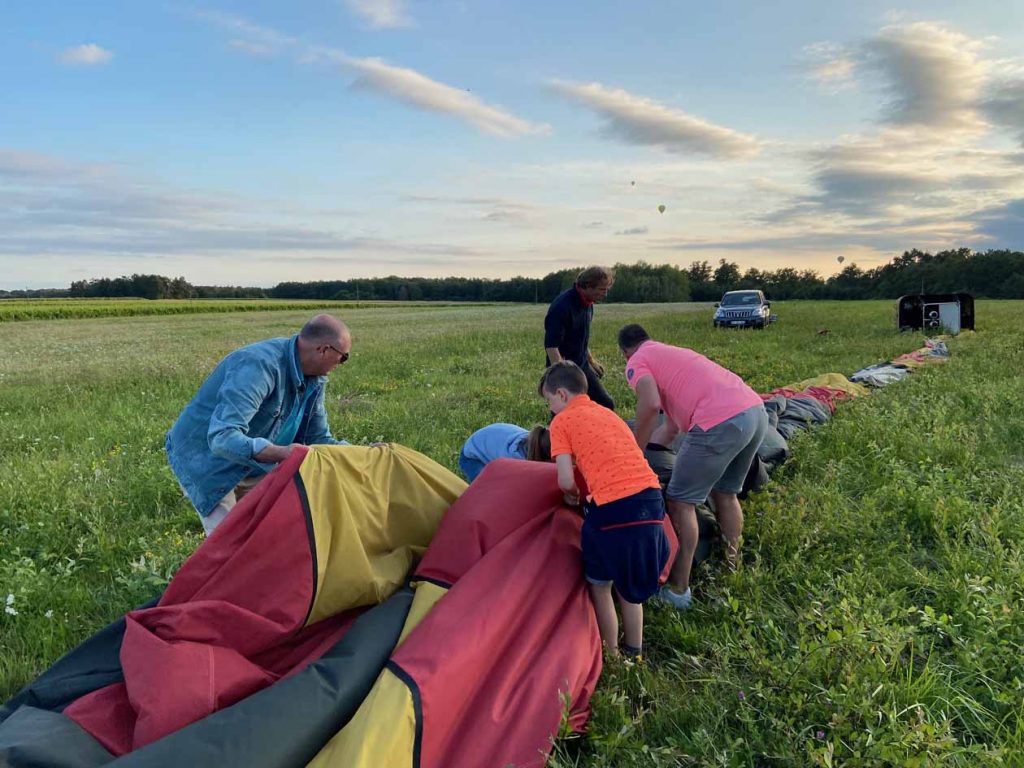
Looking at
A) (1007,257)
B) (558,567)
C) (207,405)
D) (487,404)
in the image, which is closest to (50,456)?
(207,405)

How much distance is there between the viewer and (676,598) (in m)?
3.81

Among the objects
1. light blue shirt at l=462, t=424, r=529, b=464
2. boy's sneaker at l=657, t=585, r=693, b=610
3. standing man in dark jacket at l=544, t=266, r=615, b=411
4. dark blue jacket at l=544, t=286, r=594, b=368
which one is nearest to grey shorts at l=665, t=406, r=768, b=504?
boy's sneaker at l=657, t=585, r=693, b=610

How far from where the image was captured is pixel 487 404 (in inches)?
371

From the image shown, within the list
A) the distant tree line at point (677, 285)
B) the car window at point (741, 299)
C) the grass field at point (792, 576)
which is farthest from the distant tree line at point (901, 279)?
the grass field at point (792, 576)

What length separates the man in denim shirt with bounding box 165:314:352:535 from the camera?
3.78 m

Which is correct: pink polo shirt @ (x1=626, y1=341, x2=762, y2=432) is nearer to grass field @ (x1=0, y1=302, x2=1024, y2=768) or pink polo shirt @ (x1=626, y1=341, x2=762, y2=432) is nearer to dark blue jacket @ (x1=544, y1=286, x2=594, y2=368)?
grass field @ (x1=0, y1=302, x2=1024, y2=768)

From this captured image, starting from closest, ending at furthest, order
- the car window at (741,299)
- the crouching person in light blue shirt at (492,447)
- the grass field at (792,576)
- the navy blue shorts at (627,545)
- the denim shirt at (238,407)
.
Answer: the grass field at (792,576)
the navy blue shorts at (627,545)
the denim shirt at (238,407)
the crouching person in light blue shirt at (492,447)
the car window at (741,299)

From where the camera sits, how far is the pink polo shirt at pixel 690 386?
4.00 meters

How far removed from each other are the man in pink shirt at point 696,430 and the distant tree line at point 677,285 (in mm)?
78089

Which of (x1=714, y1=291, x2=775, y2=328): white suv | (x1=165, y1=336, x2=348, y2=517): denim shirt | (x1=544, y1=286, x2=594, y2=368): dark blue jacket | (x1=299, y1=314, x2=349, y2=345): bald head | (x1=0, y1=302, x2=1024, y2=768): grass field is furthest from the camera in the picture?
(x1=714, y1=291, x2=775, y2=328): white suv

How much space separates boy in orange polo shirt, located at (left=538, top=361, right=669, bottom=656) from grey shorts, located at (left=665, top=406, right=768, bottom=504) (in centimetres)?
71

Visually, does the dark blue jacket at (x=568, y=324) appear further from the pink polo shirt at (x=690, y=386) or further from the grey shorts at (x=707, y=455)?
the grey shorts at (x=707, y=455)

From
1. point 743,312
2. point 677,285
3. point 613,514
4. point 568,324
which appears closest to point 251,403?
point 613,514

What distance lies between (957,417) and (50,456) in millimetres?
10182
